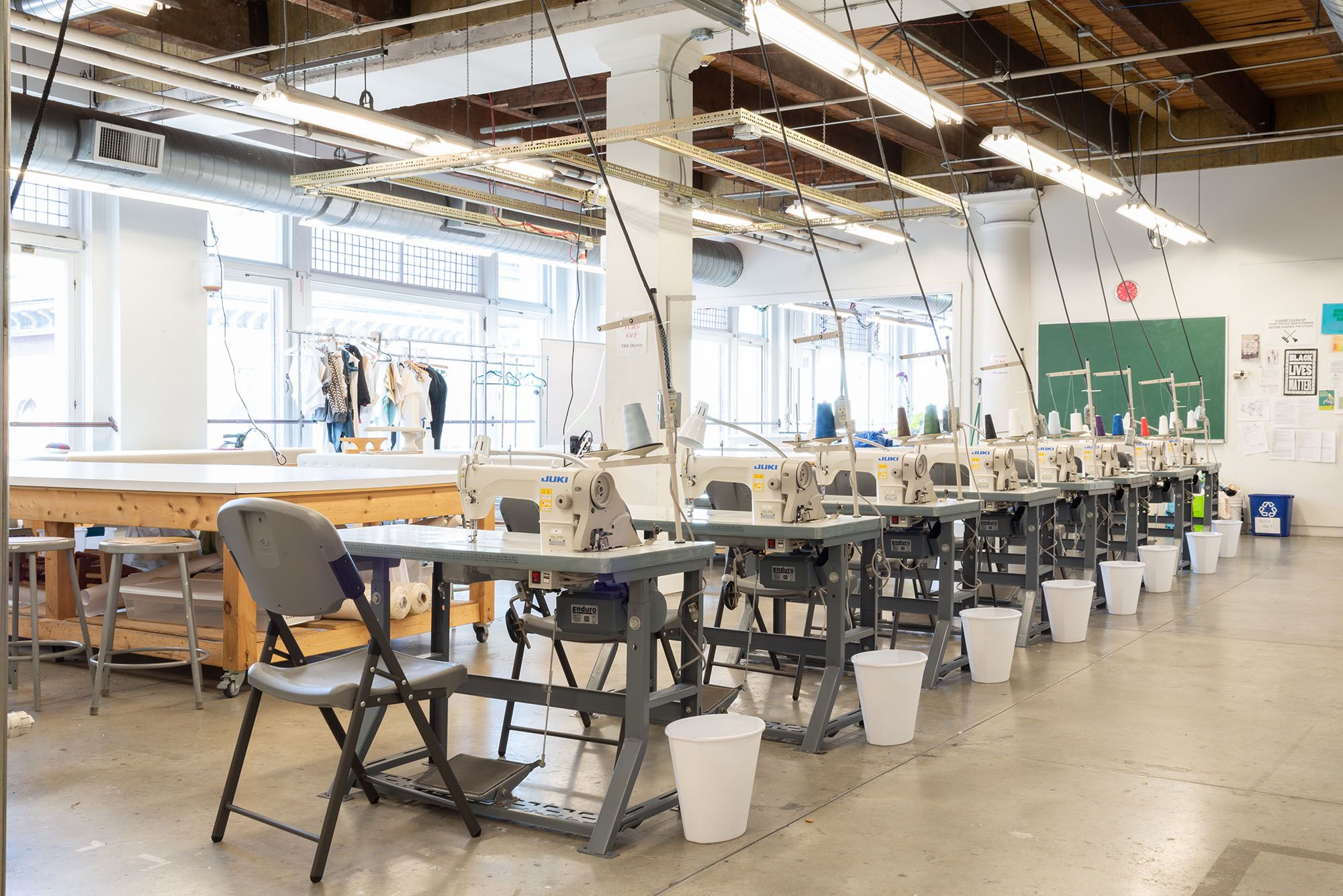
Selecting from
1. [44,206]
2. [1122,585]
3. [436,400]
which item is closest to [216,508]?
[1122,585]

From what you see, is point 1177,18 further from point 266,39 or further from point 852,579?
point 266,39

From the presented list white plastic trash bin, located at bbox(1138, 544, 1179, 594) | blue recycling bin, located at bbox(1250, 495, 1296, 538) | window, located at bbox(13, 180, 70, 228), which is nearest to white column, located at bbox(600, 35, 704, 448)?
white plastic trash bin, located at bbox(1138, 544, 1179, 594)

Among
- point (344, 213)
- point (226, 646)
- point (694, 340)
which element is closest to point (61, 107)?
point (344, 213)

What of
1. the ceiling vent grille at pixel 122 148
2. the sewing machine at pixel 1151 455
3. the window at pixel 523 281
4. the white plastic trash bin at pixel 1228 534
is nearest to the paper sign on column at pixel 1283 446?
the white plastic trash bin at pixel 1228 534

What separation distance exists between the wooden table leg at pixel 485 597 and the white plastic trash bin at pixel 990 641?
2.22 meters

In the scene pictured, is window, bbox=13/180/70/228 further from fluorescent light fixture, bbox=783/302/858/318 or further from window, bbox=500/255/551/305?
fluorescent light fixture, bbox=783/302/858/318

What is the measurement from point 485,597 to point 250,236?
6311mm

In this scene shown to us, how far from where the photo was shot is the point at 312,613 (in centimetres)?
269

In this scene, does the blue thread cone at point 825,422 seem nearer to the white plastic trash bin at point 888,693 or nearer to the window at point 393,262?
the white plastic trash bin at point 888,693

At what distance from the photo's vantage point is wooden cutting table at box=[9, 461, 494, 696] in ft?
14.3

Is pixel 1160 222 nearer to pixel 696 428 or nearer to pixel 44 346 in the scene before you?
pixel 696 428

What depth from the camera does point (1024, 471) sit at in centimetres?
689

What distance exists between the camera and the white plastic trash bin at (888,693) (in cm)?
371

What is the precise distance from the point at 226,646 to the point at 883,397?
1924 centimetres
